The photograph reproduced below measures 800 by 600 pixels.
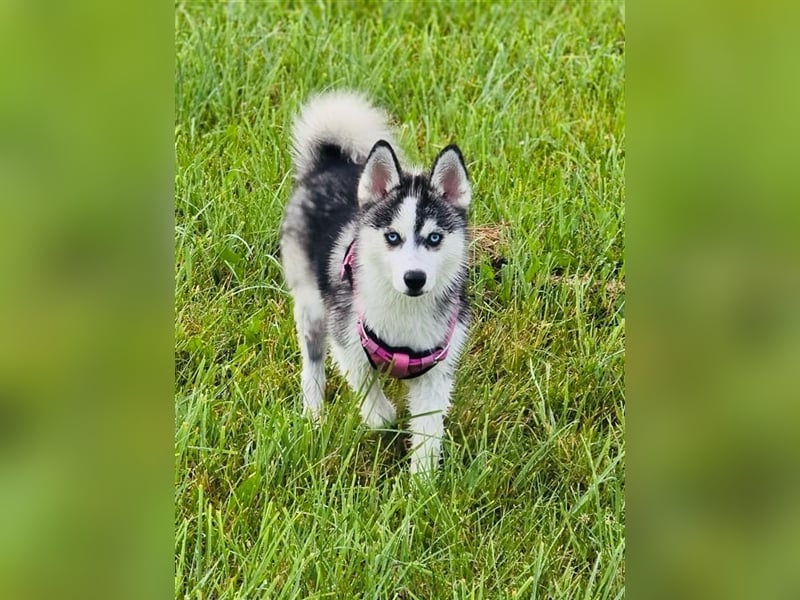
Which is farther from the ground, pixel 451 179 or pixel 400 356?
pixel 451 179

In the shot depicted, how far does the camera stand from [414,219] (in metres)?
1.70

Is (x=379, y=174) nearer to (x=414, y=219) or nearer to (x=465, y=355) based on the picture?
(x=414, y=219)

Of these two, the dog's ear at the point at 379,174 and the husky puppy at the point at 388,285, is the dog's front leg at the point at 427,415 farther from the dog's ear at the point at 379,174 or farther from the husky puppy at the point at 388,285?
the dog's ear at the point at 379,174

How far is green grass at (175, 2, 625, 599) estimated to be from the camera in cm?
138

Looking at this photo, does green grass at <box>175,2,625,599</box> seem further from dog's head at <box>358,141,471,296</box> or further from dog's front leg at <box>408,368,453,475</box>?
dog's head at <box>358,141,471,296</box>

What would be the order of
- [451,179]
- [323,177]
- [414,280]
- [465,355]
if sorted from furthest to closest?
[323,177] → [465,355] → [451,179] → [414,280]

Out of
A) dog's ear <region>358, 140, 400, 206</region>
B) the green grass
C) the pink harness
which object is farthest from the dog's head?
the green grass

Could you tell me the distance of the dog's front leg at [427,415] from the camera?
1623mm

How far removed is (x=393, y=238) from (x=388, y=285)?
0.38 feet

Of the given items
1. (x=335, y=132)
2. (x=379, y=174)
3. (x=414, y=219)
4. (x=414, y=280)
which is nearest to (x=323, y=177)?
(x=335, y=132)

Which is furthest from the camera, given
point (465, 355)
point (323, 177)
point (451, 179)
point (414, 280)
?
point (323, 177)

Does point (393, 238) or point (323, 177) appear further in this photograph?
point (323, 177)

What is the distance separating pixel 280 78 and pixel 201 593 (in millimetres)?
1815
